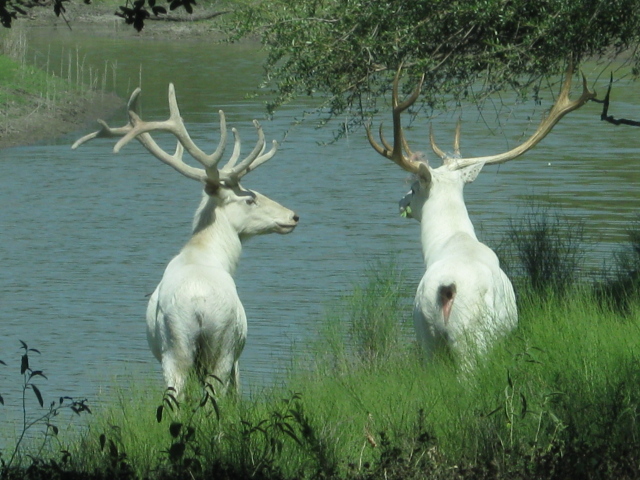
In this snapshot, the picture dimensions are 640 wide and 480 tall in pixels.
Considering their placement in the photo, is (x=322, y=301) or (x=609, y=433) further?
(x=322, y=301)

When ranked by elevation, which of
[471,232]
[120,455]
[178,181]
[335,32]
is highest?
[335,32]

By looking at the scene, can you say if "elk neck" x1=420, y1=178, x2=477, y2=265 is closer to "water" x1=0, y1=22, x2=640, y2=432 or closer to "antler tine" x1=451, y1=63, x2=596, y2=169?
"water" x1=0, y1=22, x2=640, y2=432

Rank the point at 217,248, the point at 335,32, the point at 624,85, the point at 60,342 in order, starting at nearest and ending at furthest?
the point at 217,248, the point at 335,32, the point at 60,342, the point at 624,85

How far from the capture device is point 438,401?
251 inches

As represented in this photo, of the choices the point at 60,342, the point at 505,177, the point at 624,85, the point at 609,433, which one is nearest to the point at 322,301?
the point at 60,342

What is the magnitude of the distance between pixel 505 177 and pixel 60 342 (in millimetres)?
12093

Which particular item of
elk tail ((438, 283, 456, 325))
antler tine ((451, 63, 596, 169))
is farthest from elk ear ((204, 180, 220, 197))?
antler tine ((451, 63, 596, 169))

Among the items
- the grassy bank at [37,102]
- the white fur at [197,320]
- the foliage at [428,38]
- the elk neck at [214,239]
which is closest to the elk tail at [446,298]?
the white fur at [197,320]

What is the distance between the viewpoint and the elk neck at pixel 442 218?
8375mm

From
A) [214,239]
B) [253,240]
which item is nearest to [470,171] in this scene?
[214,239]

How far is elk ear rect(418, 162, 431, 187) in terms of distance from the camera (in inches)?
332

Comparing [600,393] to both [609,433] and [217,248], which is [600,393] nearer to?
[609,433]

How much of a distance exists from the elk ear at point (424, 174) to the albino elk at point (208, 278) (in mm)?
935

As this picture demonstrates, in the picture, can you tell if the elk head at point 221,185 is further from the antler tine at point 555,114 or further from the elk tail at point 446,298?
the antler tine at point 555,114
